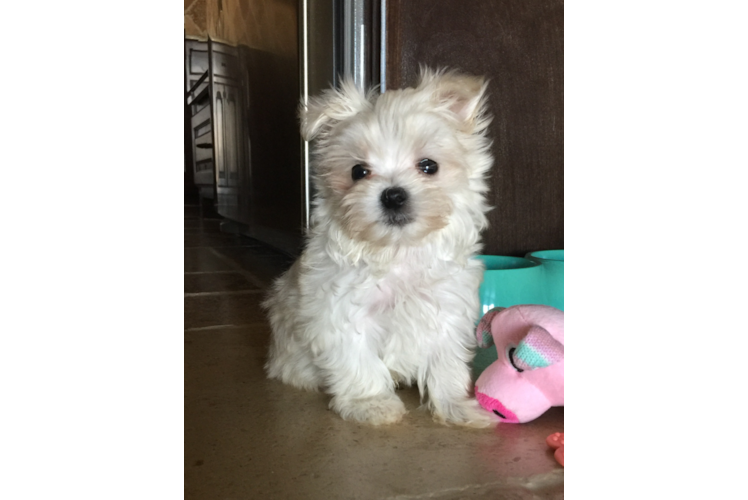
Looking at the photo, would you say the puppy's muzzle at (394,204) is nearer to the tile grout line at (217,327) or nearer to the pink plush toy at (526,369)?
the pink plush toy at (526,369)

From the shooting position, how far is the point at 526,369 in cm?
137

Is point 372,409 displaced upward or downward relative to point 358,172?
downward

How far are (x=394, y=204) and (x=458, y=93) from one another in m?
0.40

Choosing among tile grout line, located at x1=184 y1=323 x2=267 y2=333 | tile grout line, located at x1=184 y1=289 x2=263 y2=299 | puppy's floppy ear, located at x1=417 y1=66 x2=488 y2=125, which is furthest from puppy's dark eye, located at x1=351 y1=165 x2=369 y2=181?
tile grout line, located at x1=184 y1=289 x2=263 y2=299

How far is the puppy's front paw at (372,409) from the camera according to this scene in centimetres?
143

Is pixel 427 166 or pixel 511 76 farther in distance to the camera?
pixel 511 76

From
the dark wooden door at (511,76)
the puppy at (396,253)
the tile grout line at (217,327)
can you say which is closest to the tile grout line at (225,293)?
the tile grout line at (217,327)

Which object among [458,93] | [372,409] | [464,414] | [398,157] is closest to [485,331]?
[464,414]

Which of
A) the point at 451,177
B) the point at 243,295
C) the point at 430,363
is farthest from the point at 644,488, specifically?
the point at 243,295

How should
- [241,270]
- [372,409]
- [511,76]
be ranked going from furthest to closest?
[241,270], [511,76], [372,409]

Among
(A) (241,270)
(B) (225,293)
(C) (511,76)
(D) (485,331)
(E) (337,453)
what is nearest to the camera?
(E) (337,453)

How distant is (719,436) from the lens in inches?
48.0

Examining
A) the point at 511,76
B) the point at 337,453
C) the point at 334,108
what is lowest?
the point at 337,453

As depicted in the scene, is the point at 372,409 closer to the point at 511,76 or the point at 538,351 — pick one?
the point at 538,351
